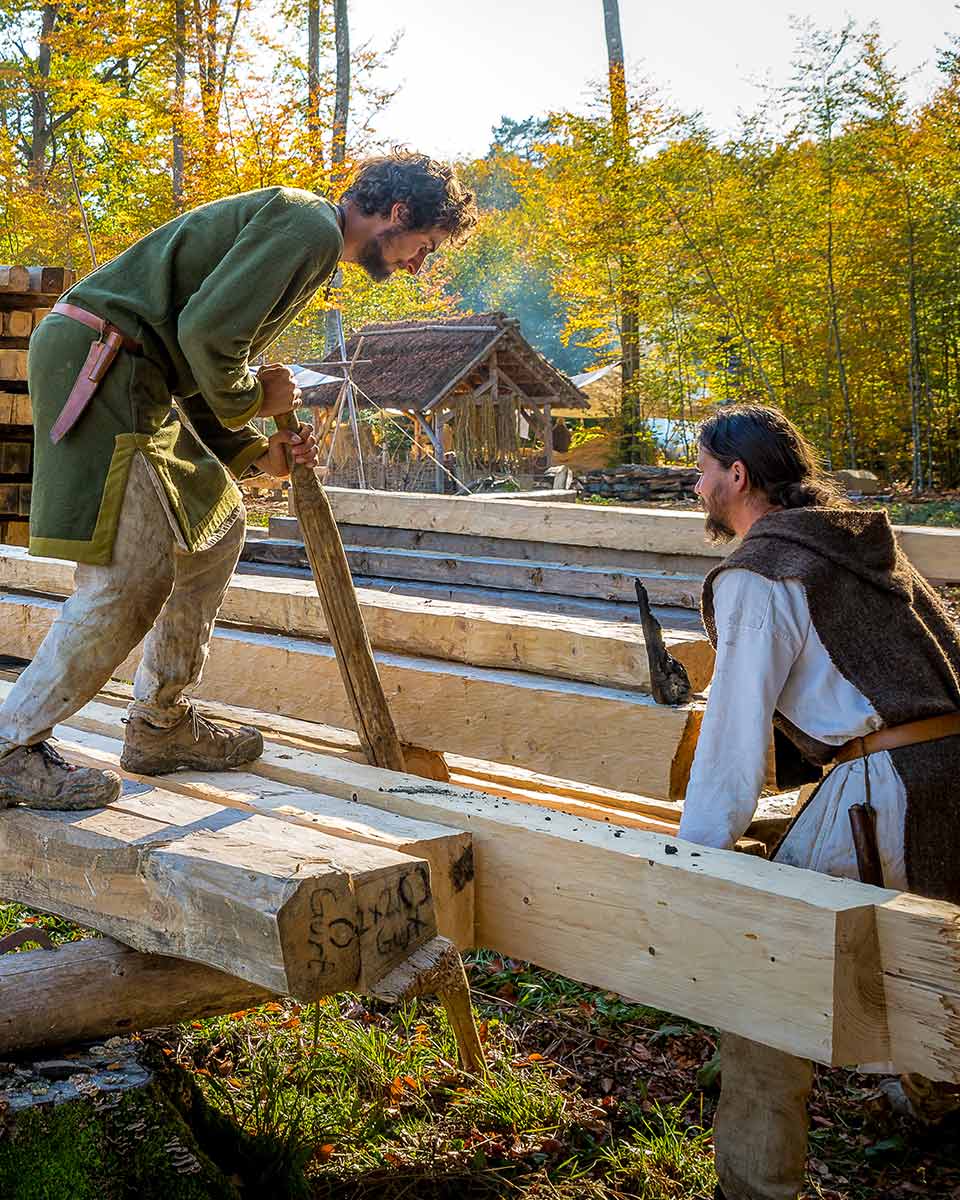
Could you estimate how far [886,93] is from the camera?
50.6 feet

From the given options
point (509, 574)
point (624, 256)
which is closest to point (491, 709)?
point (509, 574)

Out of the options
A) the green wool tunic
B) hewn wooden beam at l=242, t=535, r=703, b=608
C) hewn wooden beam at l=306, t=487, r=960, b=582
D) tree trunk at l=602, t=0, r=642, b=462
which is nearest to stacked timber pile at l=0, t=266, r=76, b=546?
Answer: hewn wooden beam at l=242, t=535, r=703, b=608

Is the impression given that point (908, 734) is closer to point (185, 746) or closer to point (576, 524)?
point (185, 746)

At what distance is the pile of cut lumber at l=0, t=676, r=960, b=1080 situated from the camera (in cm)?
208

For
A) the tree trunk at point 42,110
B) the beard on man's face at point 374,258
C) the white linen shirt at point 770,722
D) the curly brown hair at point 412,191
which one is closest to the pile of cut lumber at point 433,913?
the white linen shirt at point 770,722

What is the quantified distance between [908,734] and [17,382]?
21.2 feet

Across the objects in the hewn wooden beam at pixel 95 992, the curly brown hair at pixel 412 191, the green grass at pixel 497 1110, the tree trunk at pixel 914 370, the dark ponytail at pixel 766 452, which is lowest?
the green grass at pixel 497 1110

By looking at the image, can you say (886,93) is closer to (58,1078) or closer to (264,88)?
(264,88)

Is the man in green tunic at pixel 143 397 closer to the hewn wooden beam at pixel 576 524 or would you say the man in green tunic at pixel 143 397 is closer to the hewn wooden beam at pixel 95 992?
the hewn wooden beam at pixel 95 992

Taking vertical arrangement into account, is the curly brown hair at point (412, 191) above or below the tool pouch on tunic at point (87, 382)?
above

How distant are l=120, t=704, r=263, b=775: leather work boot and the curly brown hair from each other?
1.33m

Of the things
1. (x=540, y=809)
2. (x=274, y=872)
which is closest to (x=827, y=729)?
(x=540, y=809)

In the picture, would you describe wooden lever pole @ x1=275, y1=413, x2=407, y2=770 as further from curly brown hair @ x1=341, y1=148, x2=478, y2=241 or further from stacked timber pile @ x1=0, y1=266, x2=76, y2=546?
stacked timber pile @ x1=0, y1=266, x2=76, y2=546

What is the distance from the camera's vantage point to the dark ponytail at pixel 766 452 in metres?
2.79
